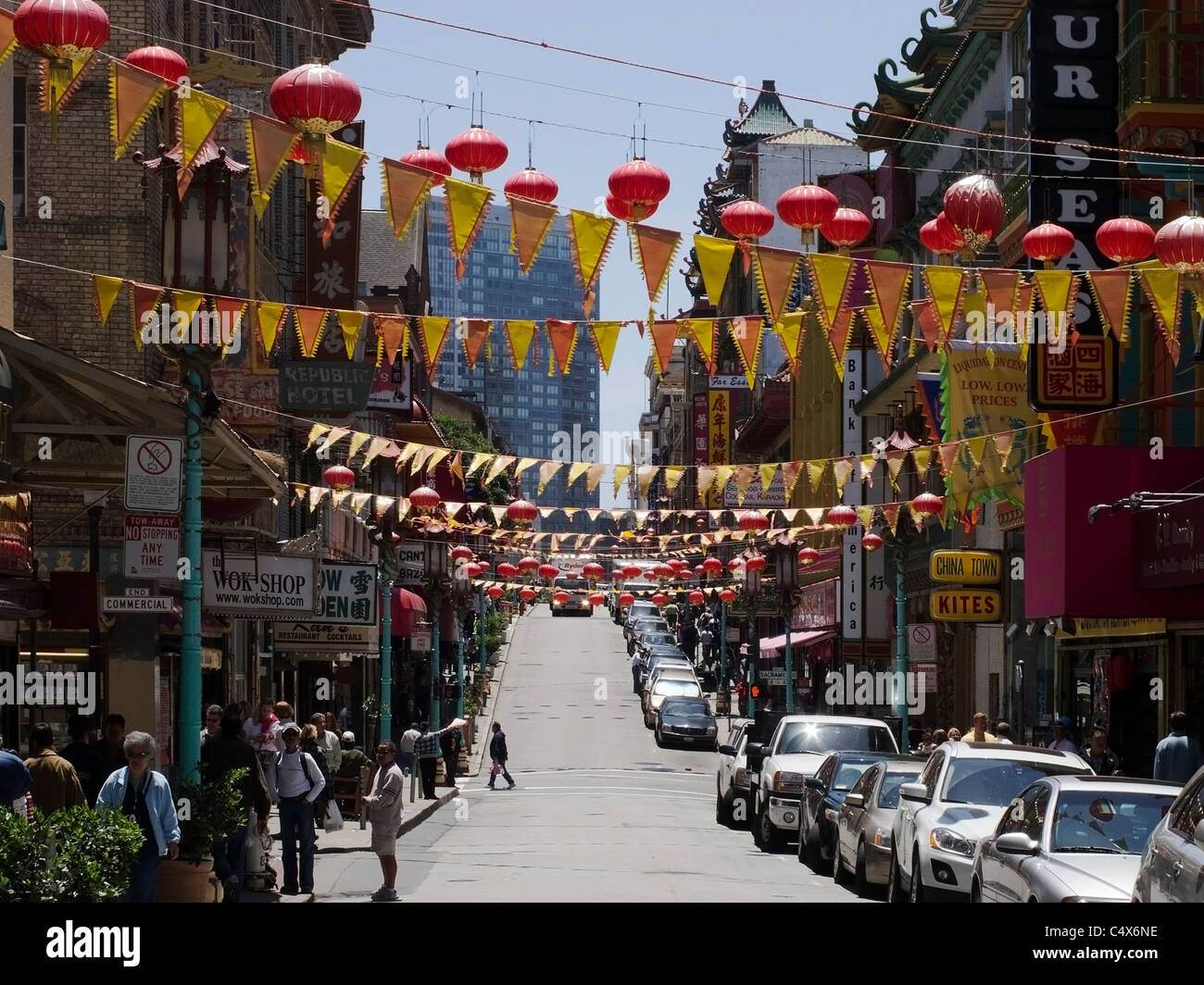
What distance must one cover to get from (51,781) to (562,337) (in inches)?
243

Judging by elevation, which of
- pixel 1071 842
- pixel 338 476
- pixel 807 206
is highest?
pixel 807 206

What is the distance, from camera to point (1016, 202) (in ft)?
111

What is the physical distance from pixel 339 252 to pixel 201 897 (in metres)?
21.4

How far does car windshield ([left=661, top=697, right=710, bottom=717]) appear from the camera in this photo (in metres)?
58.2

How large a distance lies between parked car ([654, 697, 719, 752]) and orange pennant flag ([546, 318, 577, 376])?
39.2m

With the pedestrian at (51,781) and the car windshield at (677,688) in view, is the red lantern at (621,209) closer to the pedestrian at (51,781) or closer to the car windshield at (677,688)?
the pedestrian at (51,781)

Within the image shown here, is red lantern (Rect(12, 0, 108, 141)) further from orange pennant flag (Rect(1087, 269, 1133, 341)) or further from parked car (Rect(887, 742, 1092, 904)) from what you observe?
parked car (Rect(887, 742, 1092, 904))

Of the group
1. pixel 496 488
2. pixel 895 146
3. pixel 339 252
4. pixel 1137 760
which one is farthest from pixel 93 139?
pixel 496 488

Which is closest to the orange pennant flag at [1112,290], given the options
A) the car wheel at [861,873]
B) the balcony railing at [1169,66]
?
the car wheel at [861,873]

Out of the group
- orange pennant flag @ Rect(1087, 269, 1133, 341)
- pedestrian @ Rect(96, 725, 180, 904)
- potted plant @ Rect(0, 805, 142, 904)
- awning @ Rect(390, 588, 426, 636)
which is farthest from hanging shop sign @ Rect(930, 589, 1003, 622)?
potted plant @ Rect(0, 805, 142, 904)

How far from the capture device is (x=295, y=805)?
791 inches

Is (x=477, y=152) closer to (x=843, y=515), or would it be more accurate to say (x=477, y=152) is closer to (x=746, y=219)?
(x=746, y=219)

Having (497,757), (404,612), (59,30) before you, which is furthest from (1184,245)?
(404,612)

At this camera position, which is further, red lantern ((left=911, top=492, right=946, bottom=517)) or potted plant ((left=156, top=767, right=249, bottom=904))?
red lantern ((left=911, top=492, right=946, bottom=517))
